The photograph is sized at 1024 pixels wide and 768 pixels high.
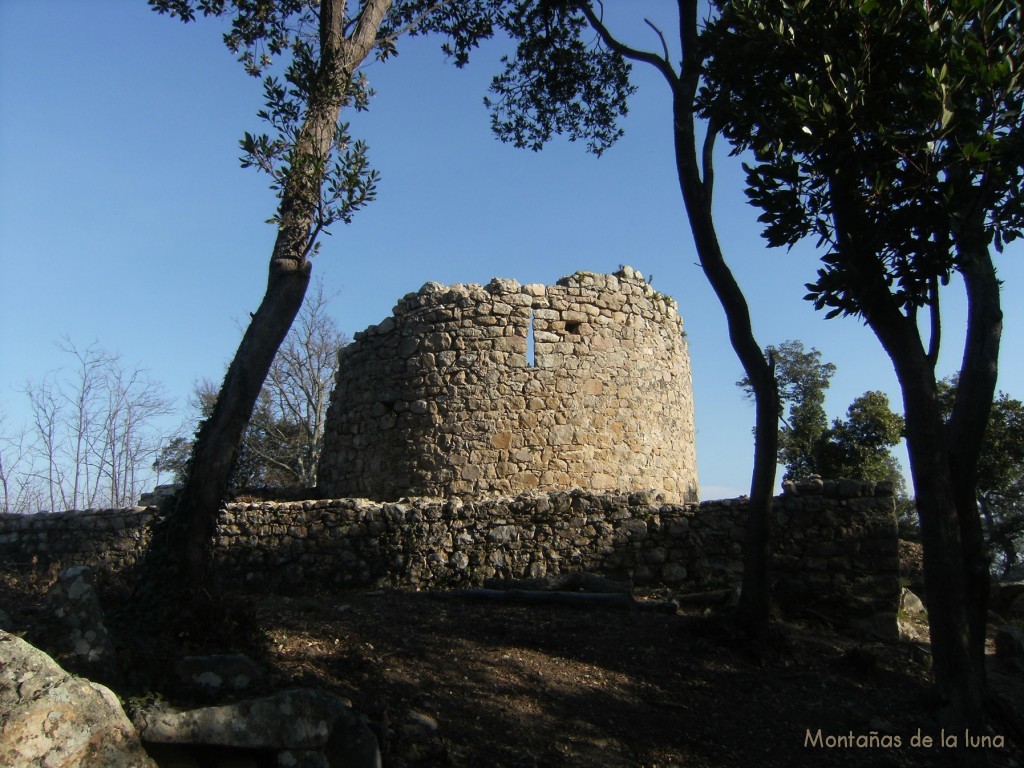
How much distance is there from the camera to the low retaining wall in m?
9.06

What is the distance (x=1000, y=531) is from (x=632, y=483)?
1294cm

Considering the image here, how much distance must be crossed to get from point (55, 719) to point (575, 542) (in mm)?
6688

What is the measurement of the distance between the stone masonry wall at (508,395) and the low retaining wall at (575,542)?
151 cm

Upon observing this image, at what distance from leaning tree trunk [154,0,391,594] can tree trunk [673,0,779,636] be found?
324 centimetres

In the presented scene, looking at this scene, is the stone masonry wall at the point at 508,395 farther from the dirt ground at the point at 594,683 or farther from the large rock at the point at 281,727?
the large rock at the point at 281,727

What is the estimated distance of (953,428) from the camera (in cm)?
598

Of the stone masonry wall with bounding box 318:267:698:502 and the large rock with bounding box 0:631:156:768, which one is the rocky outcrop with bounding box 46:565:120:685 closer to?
the large rock with bounding box 0:631:156:768

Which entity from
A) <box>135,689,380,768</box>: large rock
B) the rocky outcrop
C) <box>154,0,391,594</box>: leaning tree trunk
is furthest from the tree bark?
the rocky outcrop

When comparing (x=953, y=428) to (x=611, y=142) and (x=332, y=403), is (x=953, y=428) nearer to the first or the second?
(x=611, y=142)

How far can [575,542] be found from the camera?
9.92m

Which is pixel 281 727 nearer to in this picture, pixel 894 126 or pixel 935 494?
pixel 935 494

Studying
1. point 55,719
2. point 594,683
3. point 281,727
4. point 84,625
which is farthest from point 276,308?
point 594,683

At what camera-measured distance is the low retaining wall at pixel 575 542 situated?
357 inches

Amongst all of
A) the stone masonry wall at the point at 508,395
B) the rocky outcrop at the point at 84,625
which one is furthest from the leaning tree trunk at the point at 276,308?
the stone masonry wall at the point at 508,395
